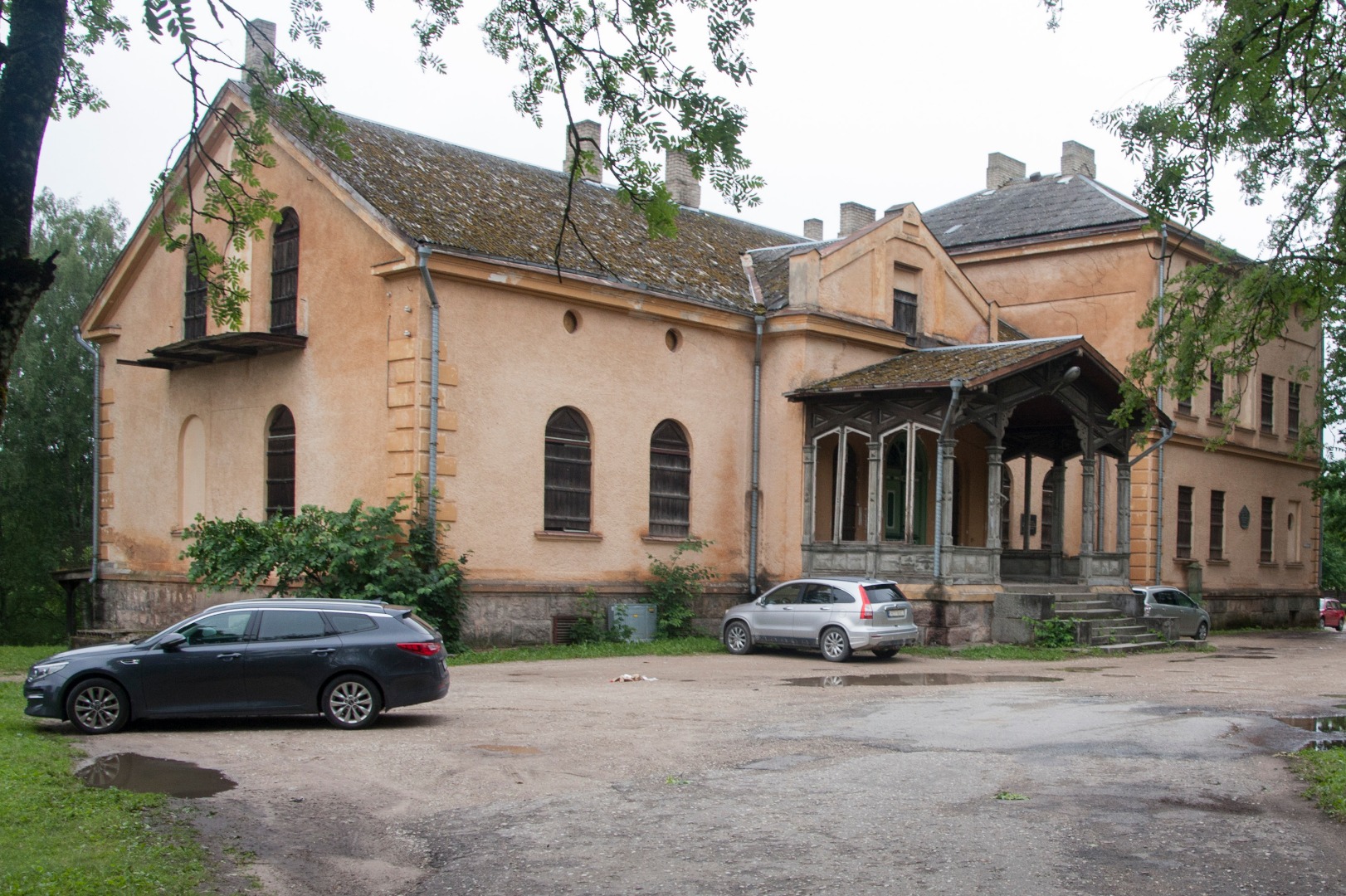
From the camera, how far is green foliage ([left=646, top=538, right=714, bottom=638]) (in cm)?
2403

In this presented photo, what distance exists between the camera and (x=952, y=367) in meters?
24.7

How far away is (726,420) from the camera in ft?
85.3

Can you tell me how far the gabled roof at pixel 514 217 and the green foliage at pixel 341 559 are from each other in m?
4.58

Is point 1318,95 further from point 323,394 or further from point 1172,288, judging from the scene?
point 1172,288

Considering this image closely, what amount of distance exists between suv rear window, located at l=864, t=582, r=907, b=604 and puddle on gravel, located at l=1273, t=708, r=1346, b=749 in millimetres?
7002

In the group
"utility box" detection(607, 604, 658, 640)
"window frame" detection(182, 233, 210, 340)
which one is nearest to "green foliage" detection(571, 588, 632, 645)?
"utility box" detection(607, 604, 658, 640)

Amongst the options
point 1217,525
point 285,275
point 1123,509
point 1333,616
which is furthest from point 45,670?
point 1333,616

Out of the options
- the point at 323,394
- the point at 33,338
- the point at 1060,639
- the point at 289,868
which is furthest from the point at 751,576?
the point at 33,338

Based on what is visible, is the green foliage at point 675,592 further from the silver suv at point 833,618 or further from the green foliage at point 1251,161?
A: the green foliage at point 1251,161

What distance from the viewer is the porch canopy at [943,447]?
24.0 meters

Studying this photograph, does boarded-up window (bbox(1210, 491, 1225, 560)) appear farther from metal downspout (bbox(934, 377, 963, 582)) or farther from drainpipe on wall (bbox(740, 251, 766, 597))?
drainpipe on wall (bbox(740, 251, 766, 597))

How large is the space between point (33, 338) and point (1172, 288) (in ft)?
105

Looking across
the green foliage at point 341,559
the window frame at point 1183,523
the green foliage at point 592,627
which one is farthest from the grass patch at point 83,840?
the window frame at point 1183,523

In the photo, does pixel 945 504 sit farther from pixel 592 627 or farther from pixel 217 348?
pixel 217 348
